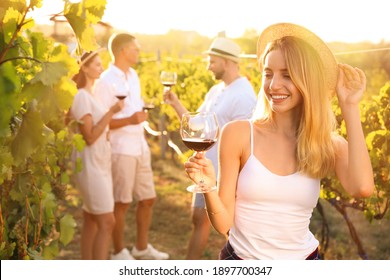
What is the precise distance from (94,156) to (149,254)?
1.45 metres

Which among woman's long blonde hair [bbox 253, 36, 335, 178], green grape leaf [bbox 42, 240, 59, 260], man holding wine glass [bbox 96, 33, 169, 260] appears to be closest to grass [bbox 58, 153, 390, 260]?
man holding wine glass [bbox 96, 33, 169, 260]

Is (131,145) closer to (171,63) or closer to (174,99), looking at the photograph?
(174,99)

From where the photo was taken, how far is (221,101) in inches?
181

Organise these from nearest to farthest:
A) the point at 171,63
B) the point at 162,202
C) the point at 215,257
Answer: the point at 215,257 → the point at 162,202 → the point at 171,63

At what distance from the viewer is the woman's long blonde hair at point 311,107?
2.26 meters

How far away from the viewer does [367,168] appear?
2.28 m

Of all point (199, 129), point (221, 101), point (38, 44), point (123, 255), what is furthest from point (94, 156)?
point (199, 129)

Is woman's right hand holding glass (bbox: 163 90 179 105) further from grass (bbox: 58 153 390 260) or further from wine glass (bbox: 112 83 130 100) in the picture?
grass (bbox: 58 153 390 260)

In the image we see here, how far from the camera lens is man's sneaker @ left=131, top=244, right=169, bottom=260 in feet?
18.2

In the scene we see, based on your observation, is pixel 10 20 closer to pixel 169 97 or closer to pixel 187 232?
pixel 169 97

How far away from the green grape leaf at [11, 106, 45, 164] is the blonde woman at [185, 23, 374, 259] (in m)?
0.72

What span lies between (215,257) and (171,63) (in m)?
4.80

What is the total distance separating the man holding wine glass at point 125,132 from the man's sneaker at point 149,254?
188mm
